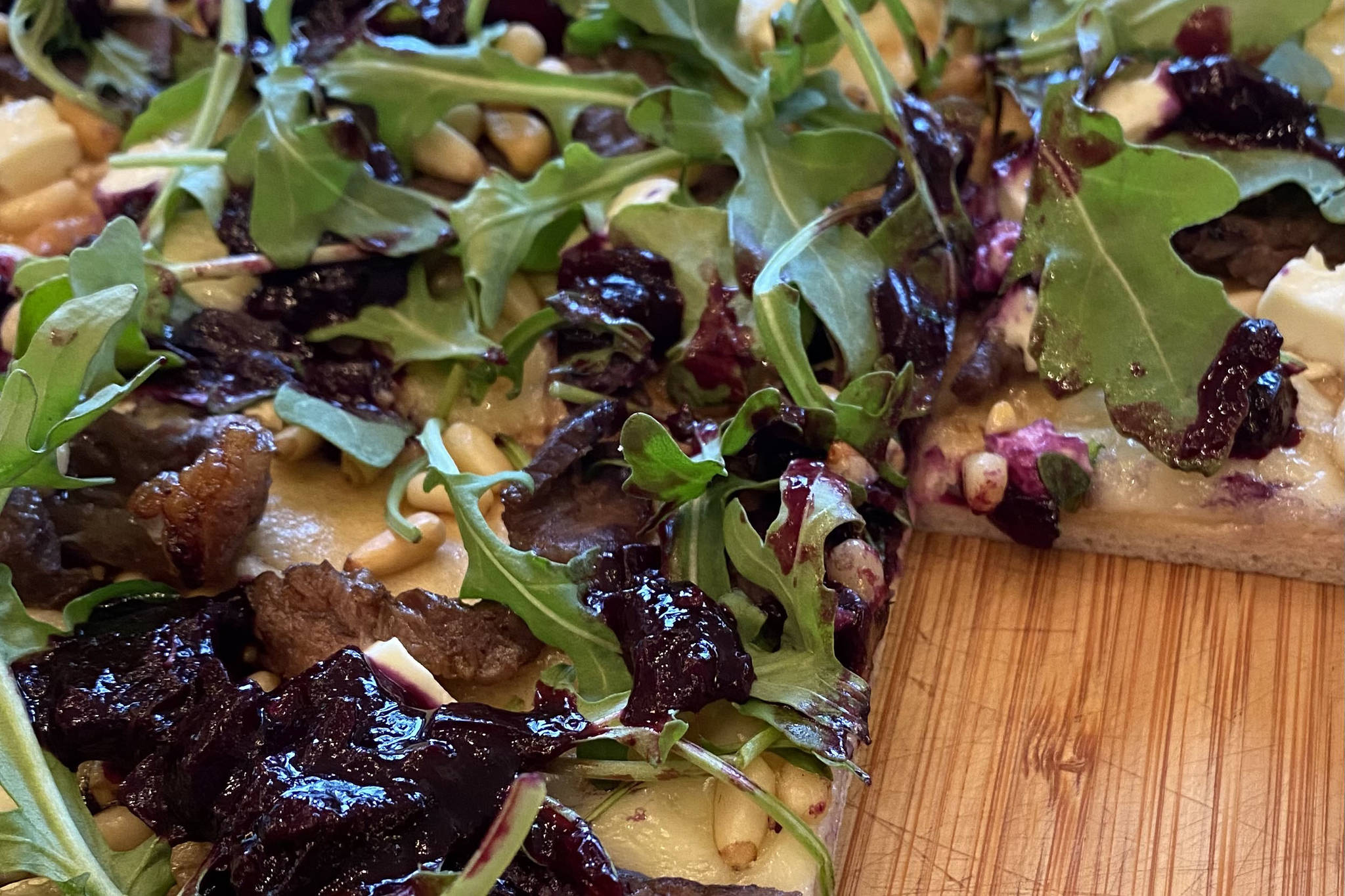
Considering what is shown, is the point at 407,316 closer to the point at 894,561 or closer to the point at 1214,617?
the point at 894,561

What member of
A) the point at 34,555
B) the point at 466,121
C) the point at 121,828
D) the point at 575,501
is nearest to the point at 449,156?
the point at 466,121

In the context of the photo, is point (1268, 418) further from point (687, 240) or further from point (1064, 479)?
point (687, 240)

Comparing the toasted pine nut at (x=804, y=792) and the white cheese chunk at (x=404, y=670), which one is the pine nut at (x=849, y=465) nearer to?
the toasted pine nut at (x=804, y=792)

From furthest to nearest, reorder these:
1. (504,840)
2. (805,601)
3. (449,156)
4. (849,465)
Result: (449,156), (849,465), (805,601), (504,840)

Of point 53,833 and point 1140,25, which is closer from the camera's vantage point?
point 53,833

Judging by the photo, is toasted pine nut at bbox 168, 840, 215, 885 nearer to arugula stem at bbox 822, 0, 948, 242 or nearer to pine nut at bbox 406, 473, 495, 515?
pine nut at bbox 406, 473, 495, 515
